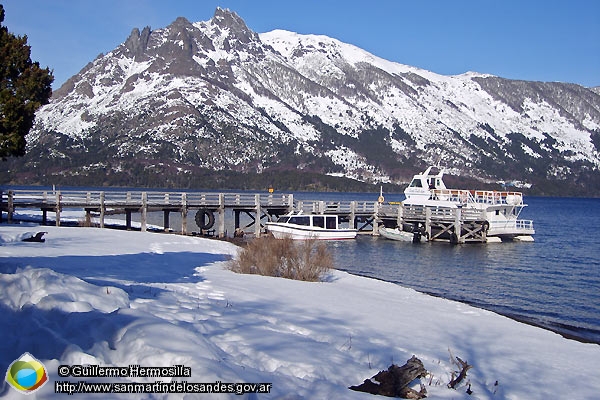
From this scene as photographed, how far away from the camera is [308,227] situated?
46.4 meters

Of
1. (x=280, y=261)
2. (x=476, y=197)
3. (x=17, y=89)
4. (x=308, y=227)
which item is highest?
(x=17, y=89)

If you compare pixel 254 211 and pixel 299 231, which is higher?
pixel 254 211

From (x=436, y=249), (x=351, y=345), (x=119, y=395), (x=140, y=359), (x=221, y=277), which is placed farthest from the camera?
(x=436, y=249)

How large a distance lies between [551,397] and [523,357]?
101 inches

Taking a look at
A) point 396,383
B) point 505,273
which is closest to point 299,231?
point 505,273

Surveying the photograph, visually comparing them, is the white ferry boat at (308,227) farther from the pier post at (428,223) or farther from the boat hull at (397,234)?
the pier post at (428,223)

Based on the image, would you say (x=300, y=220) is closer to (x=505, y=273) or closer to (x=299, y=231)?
(x=299, y=231)

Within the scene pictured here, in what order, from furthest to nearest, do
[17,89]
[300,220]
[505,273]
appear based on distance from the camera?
[300,220]
[505,273]
[17,89]

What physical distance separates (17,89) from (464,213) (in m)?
42.4

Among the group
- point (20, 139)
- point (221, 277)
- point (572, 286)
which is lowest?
point (572, 286)

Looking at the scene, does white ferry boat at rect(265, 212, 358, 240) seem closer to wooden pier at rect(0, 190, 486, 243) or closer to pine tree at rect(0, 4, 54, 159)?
wooden pier at rect(0, 190, 486, 243)

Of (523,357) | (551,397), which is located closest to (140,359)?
(551,397)

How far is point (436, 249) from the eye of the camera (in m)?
46.0

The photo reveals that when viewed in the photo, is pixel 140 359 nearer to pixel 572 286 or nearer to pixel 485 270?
pixel 572 286
